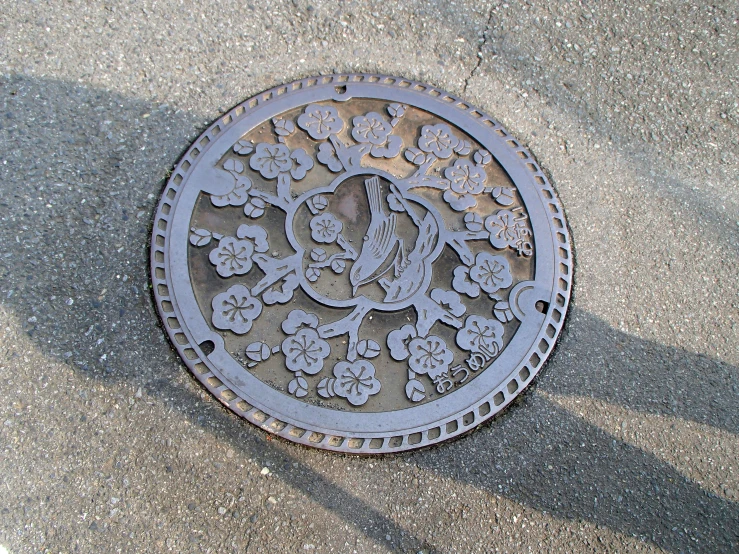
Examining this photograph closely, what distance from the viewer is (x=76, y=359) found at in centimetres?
204

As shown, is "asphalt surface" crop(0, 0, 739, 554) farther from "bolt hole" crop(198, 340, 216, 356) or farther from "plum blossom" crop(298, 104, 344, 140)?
"plum blossom" crop(298, 104, 344, 140)

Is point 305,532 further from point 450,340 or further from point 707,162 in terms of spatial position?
point 707,162

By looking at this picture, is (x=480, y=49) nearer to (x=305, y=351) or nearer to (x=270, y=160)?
(x=270, y=160)

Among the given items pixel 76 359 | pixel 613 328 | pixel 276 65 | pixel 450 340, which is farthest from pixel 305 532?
pixel 276 65

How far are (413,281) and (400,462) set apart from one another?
67cm

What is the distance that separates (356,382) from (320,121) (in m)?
1.14

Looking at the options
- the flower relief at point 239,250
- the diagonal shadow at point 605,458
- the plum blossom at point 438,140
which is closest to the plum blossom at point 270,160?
the flower relief at point 239,250

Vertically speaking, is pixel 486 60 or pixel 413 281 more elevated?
pixel 486 60

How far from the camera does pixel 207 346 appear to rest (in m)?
2.10

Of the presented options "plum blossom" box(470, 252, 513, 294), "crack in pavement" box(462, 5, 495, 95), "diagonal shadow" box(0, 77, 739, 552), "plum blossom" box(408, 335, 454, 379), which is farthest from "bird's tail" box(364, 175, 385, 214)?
"diagonal shadow" box(0, 77, 739, 552)

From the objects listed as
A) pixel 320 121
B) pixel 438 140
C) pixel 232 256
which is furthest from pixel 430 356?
pixel 320 121

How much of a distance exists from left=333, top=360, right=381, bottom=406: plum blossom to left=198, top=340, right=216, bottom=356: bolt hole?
454 millimetres

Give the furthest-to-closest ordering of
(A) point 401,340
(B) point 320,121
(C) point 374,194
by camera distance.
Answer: (B) point 320,121 → (C) point 374,194 → (A) point 401,340

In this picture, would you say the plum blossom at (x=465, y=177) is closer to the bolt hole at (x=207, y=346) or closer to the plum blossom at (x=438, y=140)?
the plum blossom at (x=438, y=140)
